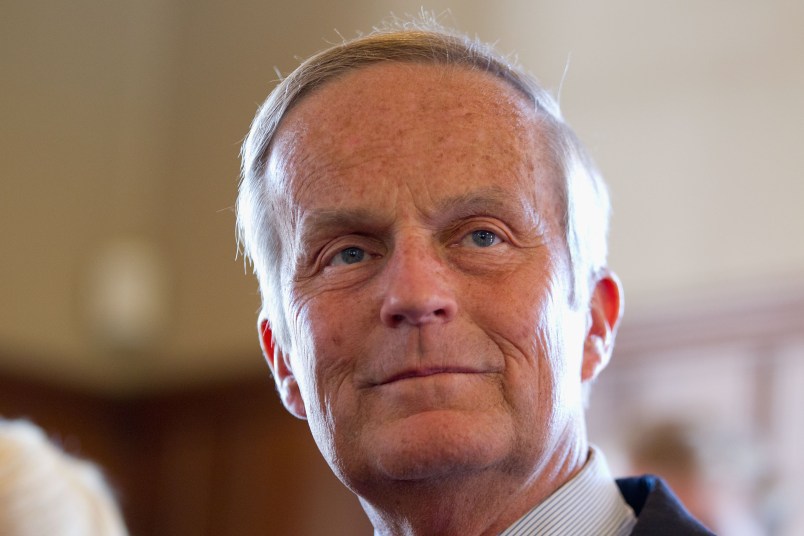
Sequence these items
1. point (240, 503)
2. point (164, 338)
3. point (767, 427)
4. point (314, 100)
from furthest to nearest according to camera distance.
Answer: point (164, 338)
point (240, 503)
point (767, 427)
point (314, 100)

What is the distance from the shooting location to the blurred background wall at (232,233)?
4.98m

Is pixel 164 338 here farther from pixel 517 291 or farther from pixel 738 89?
pixel 517 291

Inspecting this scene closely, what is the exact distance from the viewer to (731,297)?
201 inches

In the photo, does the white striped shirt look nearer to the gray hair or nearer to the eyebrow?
the gray hair

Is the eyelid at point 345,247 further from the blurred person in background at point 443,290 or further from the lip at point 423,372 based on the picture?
the lip at point 423,372

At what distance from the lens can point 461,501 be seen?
1.85m

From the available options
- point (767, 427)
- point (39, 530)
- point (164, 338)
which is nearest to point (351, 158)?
point (39, 530)

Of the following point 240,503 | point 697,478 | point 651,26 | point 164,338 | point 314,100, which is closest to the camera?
point 314,100

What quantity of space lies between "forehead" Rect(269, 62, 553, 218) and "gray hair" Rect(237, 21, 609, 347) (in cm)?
3

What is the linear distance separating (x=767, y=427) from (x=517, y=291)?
3310 mm

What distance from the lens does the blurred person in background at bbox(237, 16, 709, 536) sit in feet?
5.96

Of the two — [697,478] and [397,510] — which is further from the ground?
[397,510]

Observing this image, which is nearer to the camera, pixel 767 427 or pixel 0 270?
pixel 767 427

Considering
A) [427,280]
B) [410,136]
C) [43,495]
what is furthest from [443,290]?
[43,495]
